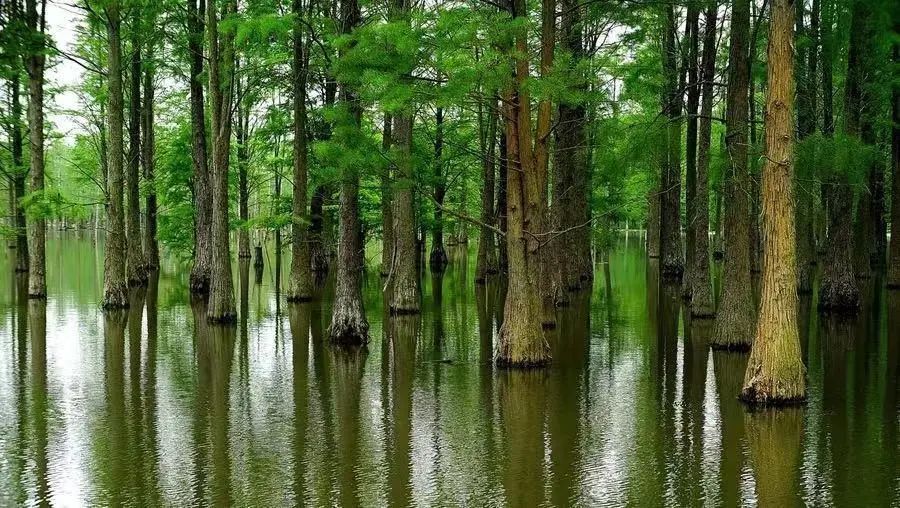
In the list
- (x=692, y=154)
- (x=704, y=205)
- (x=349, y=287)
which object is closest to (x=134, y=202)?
(x=349, y=287)

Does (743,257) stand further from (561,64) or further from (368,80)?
(368,80)

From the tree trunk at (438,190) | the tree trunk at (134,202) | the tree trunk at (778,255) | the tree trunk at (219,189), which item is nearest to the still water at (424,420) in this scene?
the tree trunk at (778,255)

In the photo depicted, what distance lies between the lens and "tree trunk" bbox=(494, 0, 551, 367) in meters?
14.9

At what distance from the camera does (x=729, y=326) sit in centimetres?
1691

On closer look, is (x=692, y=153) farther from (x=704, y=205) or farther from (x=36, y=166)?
(x=36, y=166)

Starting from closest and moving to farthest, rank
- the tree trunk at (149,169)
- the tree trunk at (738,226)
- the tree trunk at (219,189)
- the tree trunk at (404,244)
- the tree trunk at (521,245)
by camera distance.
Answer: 1. the tree trunk at (521,245)
2. the tree trunk at (738,226)
3. the tree trunk at (219,189)
4. the tree trunk at (404,244)
5. the tree trunk at (149,169)

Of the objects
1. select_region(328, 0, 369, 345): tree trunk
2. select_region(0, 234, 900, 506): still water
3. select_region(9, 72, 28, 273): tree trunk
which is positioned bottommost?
select_region(0, 234, 900, 506): still water

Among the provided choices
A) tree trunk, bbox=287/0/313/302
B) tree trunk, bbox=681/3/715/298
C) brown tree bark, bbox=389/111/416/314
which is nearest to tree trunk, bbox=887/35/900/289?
tree trunk, bbox=681/3/715/298

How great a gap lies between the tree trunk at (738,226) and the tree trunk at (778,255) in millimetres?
4196

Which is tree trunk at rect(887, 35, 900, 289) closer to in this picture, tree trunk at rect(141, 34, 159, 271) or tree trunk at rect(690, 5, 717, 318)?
tree trunk at rect(690, 5, 717, 318)

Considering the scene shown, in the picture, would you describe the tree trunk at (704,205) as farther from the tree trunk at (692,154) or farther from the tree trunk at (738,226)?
the tree trunk at (738,226)

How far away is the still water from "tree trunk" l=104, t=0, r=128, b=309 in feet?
6.49

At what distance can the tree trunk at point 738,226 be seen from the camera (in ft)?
54.7

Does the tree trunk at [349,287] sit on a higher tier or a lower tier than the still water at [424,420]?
higher
